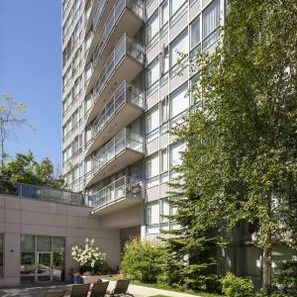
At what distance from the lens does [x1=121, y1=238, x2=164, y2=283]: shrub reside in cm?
2616

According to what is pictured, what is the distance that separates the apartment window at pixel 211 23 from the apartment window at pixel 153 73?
19.6ft

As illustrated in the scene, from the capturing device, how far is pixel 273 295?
15625mm

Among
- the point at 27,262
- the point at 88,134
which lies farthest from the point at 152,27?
the point at 88,134

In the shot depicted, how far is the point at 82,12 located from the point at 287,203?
46073 mm

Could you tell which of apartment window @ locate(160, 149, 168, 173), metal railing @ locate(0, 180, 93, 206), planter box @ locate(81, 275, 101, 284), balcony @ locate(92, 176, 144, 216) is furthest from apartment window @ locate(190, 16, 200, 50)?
metal railing @ locate(0, 180, 93, 206)

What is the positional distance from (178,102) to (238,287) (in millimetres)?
12539

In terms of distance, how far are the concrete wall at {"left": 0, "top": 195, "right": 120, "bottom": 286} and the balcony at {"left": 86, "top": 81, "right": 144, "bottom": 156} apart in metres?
7.23

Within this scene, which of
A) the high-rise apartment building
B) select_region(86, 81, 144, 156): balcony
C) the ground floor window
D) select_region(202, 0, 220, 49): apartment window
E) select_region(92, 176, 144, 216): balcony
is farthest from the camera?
the ground floor window

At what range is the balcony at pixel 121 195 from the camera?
32.6m

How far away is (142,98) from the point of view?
33.2 m

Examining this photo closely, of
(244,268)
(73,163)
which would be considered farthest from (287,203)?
(73,163)

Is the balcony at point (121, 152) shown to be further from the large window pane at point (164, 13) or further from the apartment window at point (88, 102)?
the apartment window at point (88, 102)

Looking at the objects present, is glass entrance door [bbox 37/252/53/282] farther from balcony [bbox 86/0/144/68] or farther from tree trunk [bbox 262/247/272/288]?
tree trunk [bbox 262/247/272/288]

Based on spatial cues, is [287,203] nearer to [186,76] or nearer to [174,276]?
[174,276]
